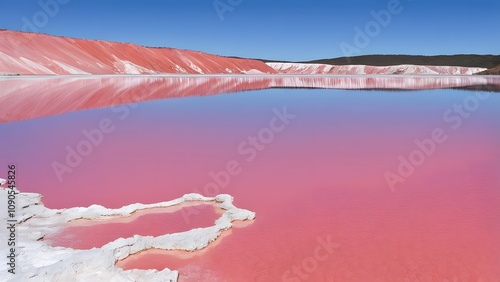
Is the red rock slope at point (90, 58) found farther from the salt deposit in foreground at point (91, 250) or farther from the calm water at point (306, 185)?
the salt deposit in foreground at point (91, 250)

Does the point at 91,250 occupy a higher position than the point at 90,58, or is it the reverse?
the point at 90,58

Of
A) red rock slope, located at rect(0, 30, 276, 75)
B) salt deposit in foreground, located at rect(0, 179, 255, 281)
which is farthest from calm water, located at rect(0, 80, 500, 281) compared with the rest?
red rock slope, located at rect(0, 30, 276, 75)

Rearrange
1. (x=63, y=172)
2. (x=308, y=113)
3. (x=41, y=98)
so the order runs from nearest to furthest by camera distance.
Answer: (x=63, y=172)
(x=308, y=113)
(x=41, y=98)

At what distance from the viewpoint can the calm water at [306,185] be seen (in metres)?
4.11

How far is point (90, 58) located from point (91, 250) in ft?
219

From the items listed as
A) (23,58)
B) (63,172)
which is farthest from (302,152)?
(23,58)

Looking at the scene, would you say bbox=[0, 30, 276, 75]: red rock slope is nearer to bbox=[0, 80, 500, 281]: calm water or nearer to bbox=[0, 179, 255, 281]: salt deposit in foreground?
bbox=[0, 80, 500, 281]: calm water

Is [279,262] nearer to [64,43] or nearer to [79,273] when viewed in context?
[79,273]

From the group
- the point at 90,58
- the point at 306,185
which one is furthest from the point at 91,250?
the point at 90,58

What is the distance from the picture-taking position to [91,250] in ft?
13.7

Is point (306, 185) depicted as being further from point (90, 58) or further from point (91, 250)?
point (90, 58)

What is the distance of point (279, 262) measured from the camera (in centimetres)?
409

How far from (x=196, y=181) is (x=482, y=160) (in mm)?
5436

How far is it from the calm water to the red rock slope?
41.8m
